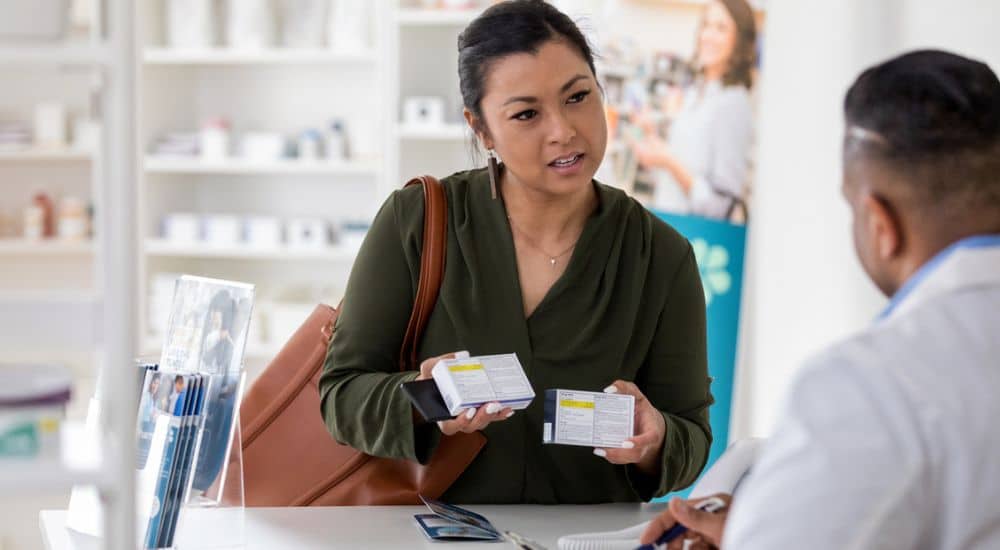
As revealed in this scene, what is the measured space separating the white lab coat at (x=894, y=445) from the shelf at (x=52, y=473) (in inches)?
23.6

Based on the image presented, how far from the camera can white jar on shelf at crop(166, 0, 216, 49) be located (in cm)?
524

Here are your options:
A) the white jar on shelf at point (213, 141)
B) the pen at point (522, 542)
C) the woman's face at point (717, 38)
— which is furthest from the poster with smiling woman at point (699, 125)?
the pen at point (522, 542)

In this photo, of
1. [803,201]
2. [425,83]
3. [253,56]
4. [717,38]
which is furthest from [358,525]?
[253,56]

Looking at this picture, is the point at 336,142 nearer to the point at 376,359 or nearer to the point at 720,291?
the point at 720,291

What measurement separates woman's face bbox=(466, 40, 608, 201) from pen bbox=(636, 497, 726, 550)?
75 cm

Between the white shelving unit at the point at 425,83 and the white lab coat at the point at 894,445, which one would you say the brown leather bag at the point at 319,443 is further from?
the white shelving unit at the point at 425,83

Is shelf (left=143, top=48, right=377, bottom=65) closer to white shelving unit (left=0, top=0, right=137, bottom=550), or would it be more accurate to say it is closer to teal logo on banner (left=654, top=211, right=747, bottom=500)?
teal logo on banner (left=654, top=211, right=747, bottom=500)

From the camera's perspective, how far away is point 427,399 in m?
1.76

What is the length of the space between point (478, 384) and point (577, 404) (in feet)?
0.52

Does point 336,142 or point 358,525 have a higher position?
point 336,142

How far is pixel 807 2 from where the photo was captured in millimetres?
3674

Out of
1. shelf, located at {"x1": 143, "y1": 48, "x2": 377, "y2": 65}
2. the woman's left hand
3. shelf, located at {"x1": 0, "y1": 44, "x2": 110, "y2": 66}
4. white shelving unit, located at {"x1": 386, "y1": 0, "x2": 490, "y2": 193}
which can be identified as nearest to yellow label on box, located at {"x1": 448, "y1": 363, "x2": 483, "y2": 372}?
the woman's left hand

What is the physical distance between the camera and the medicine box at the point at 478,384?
5.63 ft

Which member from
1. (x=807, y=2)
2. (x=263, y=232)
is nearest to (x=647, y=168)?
(x=807, y=2)
